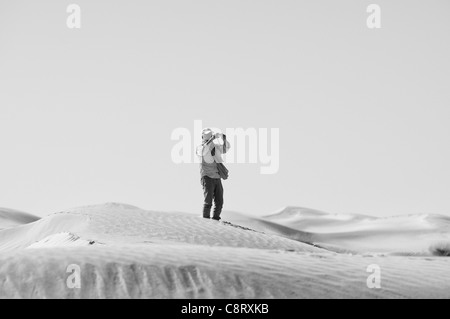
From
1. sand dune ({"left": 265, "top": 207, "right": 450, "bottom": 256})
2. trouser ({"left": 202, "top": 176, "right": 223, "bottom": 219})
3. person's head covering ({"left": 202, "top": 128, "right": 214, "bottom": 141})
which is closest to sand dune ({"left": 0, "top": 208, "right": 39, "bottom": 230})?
sand dune ({"left": 265, "top": 207, "right": 450, "bottom": 256})

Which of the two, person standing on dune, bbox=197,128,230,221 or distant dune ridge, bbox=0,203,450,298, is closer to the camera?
distant dune ridge, bbox=0,203,450,298

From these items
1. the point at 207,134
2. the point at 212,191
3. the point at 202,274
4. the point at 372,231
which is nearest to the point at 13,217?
the point at 372,231

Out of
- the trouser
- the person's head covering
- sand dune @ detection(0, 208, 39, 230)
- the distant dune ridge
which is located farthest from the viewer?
Answer: sand dune @ detection(0, 208, 39, 230)

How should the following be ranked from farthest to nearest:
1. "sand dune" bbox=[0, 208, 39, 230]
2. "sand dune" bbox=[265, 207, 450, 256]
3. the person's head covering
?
"sand dune" bbox=[0, 208, 39, 230], "sand dune" bbox=[265, 207, 450, 256], the person's head covering

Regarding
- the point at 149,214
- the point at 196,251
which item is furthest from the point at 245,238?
the point at 196,251

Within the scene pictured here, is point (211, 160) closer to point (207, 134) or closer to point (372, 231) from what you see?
point (207, 134)

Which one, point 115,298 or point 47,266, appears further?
point 47,266

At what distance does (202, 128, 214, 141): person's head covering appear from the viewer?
13.4 metres

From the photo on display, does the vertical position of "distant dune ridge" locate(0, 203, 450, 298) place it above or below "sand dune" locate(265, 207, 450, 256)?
above

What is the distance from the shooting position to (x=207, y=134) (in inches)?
530

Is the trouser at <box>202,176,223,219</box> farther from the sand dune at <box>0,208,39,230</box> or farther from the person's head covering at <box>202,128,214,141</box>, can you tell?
the sand dune at <box>0,208,39,230</box>

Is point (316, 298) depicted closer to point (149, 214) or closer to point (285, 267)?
point (285, 267)

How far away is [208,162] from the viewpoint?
44.5 feet
